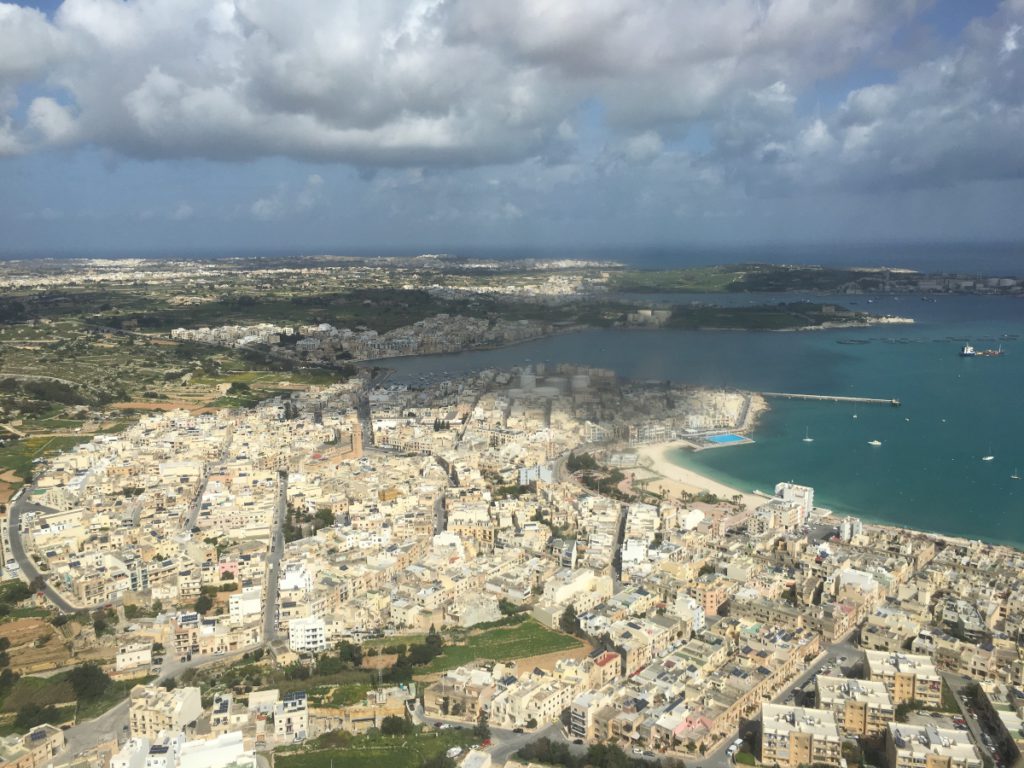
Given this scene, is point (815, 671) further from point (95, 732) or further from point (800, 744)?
point (95, 732)

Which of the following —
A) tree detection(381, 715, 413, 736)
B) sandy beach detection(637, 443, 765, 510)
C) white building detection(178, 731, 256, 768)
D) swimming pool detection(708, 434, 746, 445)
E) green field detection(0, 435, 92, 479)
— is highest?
swimming pool detection(708, 434, 746, 445)

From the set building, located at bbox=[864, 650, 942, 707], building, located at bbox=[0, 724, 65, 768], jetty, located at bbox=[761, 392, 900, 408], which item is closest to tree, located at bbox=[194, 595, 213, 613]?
building, located at bbox=[0, 724, 65, 768]

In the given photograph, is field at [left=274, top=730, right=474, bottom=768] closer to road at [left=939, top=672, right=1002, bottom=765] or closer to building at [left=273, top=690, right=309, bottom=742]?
building at [left=273, top=690, right=309, bottom=742]

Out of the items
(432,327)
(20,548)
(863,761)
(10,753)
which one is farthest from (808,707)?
(432,327)

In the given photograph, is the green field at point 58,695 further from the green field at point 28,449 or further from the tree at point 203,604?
the green field at point 28,449

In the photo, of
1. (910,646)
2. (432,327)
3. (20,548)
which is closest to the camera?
(910,646)

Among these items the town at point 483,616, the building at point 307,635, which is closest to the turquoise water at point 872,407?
the town at point 483,616

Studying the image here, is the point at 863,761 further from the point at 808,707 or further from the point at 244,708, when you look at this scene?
the point at 244,708
